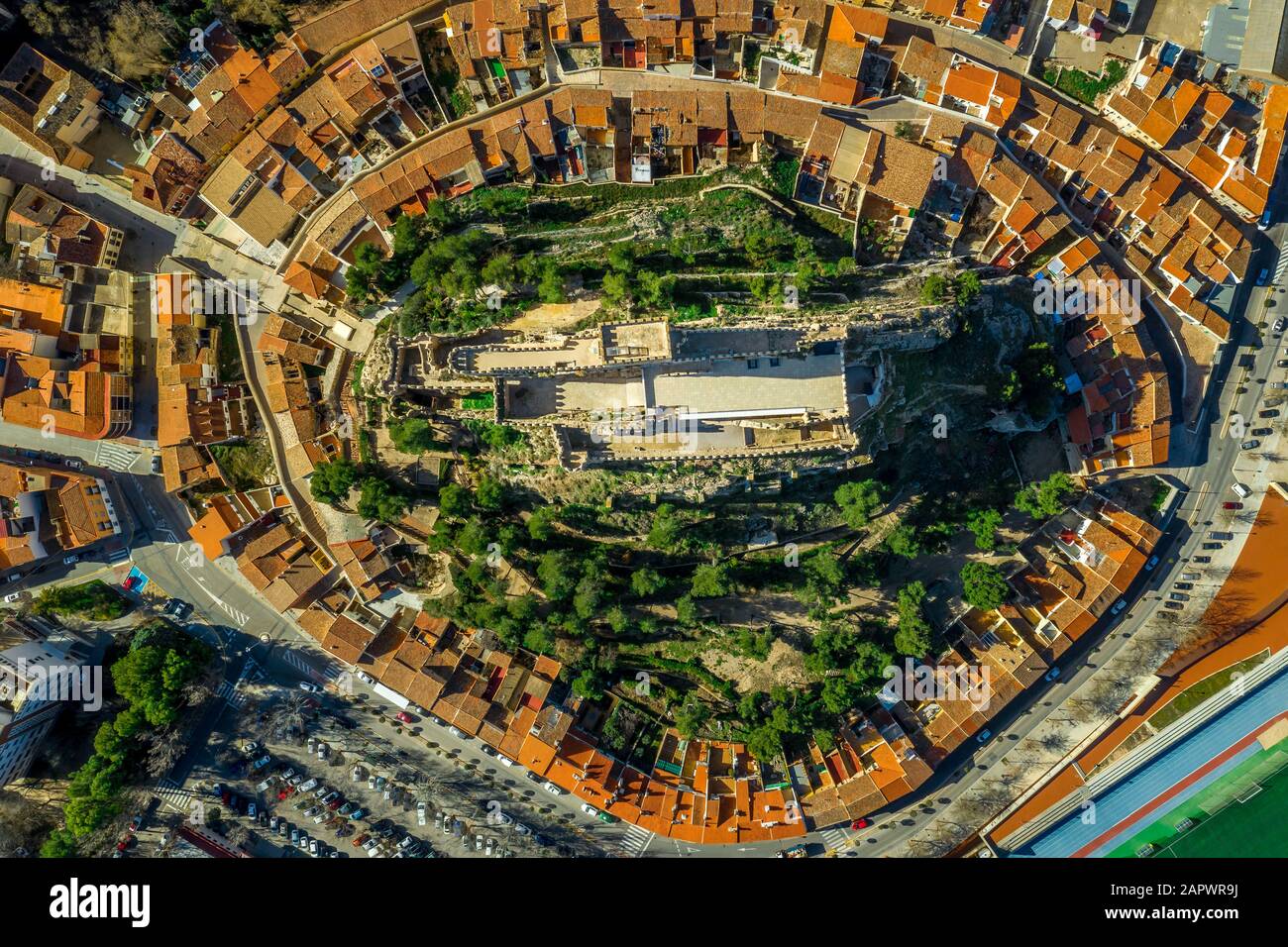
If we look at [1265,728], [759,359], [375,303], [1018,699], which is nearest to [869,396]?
[759,359]

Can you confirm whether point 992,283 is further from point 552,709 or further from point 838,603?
point 552,709

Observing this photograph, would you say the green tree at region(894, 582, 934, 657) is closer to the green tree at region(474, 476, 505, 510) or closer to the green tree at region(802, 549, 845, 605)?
the green tree at region(802, 549, 845, 605)

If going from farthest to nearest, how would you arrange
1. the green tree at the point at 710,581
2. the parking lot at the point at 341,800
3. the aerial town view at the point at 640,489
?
the parking lot at the point at 341,800
the aerial town view at the point at 640,489
the green tree at the point at 710,581

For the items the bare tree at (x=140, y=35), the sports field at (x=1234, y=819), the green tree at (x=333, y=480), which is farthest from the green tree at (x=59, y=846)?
the sports field at (x=1234, y=819)

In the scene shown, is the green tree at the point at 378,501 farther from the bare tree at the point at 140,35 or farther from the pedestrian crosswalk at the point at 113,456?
the bare tree at the point at 140,35

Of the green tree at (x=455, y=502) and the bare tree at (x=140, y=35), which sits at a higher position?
the bare tree at (x=140, y=35)

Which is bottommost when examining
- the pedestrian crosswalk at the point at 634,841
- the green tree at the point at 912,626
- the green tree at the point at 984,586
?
the pedestrian crosswalk at the point at 634,841

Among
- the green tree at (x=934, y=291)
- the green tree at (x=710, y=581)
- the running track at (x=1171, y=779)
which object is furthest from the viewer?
the running track at (x=1171, y=779)
